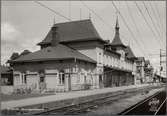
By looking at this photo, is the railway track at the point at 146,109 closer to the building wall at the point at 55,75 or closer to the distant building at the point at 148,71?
the building wall at the point at 55,75

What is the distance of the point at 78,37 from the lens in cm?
4175

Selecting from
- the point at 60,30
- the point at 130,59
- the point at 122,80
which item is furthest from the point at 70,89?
the point at 130,59

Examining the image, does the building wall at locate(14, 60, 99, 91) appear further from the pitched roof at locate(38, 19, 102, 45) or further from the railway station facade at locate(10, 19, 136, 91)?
the pitched roof at locate(38, 19, 102, 45)

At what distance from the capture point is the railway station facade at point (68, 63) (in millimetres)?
32875

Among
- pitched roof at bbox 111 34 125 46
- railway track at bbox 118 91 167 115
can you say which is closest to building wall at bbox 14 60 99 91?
railway track at bbox 118 91 167 115

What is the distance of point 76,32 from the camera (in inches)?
1698

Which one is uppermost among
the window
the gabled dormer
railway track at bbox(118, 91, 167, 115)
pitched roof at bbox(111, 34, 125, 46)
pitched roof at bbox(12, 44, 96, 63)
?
pitched roof at bbox(111, 34, 125, 46)

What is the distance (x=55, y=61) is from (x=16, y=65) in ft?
20.3

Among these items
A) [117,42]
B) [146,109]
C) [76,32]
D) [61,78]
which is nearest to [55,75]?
[61,78]

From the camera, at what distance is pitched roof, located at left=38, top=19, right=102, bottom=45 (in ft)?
135

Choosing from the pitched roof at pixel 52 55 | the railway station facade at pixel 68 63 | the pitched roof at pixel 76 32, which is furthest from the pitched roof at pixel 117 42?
the pitched roof at pixel 52 55

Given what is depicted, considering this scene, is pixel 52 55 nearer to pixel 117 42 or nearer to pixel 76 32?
pixel 76 32

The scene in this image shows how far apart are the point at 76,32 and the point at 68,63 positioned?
11482 millimetres

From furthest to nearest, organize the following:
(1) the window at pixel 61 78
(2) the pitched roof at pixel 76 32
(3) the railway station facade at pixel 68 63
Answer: (2) the pitched roof at pixel 76 32 → (1) the window at pixel 61 78 → (3) the railway station facade at pixel 68 63
